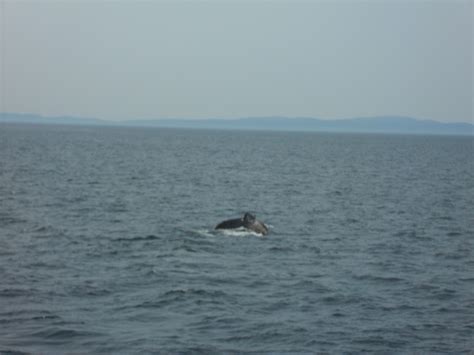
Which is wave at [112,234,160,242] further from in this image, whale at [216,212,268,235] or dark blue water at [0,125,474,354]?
whale at [216,212,268,235]

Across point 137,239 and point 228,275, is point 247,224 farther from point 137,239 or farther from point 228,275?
point 228,275

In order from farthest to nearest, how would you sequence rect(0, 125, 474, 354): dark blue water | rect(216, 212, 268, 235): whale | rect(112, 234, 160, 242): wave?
rect(216, 212, 268, 235): whale, rect(112, 234, 160, 242): wave, rect(0, 125, 474, 354): dark blue water

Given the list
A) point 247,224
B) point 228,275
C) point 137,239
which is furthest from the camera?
point 247,224

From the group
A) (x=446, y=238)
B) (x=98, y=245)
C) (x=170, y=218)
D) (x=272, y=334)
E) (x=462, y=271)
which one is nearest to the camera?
(x=272, y=334)

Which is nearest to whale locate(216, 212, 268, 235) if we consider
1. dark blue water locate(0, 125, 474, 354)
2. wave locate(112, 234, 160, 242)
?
dark blue water locate(0, 125, 474, 354)

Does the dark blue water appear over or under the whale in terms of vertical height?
under

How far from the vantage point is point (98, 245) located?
A: 31.0 m

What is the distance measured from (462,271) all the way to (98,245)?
15.8 meters

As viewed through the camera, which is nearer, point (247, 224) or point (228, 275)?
point (228, 275)

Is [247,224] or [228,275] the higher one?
[247,224]

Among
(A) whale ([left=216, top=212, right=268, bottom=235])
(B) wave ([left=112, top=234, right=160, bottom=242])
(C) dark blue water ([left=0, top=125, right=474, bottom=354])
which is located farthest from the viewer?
(A) whale ([left=216, top=212, right=268, bottom=235])

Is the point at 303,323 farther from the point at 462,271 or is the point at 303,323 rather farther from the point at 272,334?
the point at 462,271

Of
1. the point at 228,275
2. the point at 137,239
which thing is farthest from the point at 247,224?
the point at 228,275

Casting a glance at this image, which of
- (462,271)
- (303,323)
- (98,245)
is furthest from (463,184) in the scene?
(303,323)
